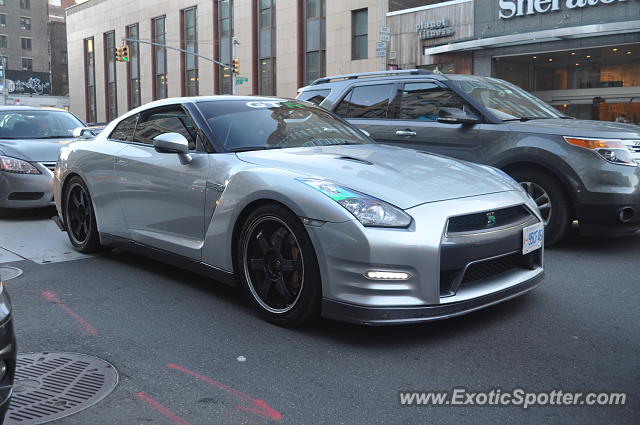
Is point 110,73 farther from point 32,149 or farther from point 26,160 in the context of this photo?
point 26,160

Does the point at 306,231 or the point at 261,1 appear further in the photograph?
the point at 261,1

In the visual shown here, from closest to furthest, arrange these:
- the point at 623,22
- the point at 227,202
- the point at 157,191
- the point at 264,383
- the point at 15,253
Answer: the point at 264,383, the point at 227,202, the point at 157,191, the point at 15,253, the point at 623,22

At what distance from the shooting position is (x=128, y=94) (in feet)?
172

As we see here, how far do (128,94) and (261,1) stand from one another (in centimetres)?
1804

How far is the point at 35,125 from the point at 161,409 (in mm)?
8031

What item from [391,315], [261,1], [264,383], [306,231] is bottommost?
[264,383]

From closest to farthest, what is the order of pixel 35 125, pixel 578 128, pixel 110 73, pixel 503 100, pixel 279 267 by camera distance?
pixel 279 267 < pixel 578 128 < pixel 503 100 < pixel 35 125 < pixel 110 73

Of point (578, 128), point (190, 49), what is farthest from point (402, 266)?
point (190, 49)

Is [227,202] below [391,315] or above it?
above

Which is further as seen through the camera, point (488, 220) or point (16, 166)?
point (16, 166)

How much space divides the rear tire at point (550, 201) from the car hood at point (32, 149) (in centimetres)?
622

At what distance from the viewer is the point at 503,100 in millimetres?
7035

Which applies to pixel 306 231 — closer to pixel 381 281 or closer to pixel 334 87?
pixel 381 281

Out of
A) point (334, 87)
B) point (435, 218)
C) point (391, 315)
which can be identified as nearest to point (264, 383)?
point (391, 315)
